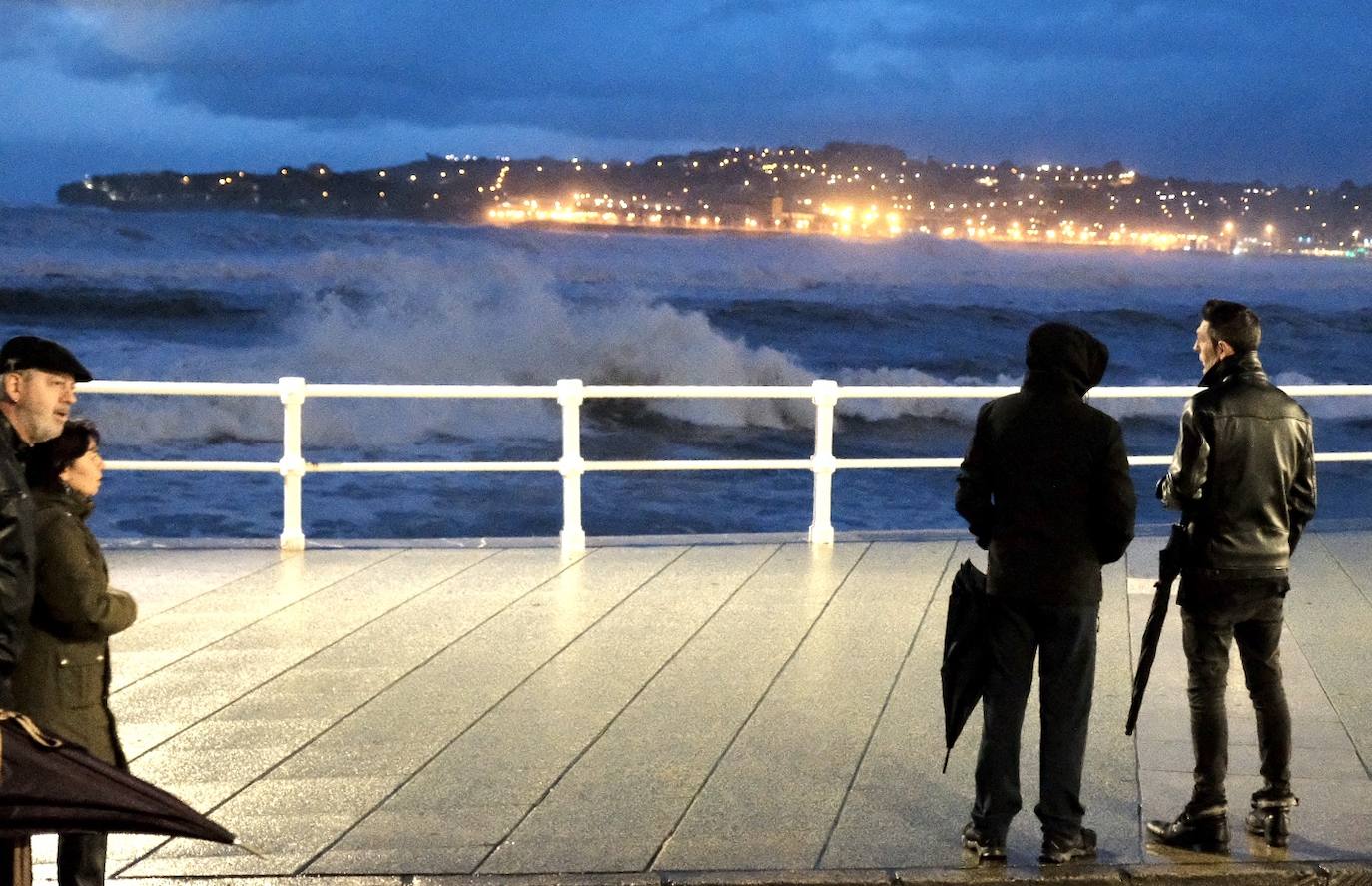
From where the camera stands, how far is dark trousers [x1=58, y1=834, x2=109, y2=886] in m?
4.91

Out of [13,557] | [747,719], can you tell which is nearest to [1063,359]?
[747,719]

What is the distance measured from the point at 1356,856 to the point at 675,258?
91371 mm

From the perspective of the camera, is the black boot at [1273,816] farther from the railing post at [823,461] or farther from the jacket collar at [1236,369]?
the railing post at [823,461]

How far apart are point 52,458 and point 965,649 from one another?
2.92 m

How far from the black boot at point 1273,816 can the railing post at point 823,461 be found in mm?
6170

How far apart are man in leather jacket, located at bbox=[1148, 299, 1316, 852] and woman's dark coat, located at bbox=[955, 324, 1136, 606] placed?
0.38 metres

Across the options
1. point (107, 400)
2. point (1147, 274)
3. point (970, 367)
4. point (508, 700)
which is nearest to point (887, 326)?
point (970, 367)

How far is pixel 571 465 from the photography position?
40.7 feet

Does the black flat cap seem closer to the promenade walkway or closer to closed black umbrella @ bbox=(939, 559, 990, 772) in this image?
the promenade walkway

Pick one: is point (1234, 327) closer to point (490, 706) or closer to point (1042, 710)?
point (1042, 710)

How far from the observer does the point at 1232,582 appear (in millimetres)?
5973

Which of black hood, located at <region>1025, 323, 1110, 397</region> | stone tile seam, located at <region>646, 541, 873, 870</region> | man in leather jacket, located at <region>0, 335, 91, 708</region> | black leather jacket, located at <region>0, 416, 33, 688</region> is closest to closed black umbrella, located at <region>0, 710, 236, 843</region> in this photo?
black leather jacket, located at <region>0, 416, 33, 688</region>

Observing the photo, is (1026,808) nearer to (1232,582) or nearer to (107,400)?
(1232,582)

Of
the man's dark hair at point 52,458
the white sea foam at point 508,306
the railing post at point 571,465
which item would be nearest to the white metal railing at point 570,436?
the railing post at point 571,465
